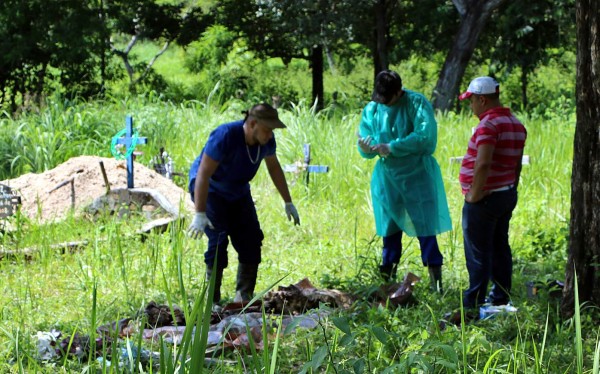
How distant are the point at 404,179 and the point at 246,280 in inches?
47.6

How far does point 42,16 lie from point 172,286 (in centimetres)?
1376

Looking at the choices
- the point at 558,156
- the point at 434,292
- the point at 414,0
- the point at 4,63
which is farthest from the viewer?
the point at 414,0

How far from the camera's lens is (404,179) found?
607 centimetres

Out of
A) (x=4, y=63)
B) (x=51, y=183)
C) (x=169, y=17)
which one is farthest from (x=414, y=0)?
(x=51, y=183)

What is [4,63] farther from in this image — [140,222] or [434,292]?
[434,292]

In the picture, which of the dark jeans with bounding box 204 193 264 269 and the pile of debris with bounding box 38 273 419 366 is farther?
the dark jeans with bounding box 204 193 264 269

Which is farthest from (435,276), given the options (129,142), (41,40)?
(41,40)

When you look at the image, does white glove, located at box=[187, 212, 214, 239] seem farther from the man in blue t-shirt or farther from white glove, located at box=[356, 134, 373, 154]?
white glove, located at box=[356, 134, 373, 154]

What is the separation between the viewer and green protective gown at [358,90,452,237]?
599 cm

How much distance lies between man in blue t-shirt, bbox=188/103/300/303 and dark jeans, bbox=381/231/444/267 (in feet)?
2.42

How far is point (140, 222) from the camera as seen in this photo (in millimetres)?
8312

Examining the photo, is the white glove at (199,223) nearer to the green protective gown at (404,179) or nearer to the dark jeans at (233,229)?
the dark jeans at (233,229)

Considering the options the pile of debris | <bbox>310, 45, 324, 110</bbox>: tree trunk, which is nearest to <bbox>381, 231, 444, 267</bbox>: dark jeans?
the pile of debris

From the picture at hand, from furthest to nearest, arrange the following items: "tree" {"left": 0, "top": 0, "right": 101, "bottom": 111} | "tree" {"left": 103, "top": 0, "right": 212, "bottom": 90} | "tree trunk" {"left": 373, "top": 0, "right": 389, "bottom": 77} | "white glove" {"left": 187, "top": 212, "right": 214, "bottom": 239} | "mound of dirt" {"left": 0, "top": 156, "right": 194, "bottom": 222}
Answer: "tree" {"left": 103, "top": 0, "right": 212, "bottom": 90} → "tree trunk" {"left": 373, "top": 0, "right": 389, "bottom": 77} → "tree" {"left": 0, "top": 0, "right": 101, "bottom": 111} → "mound of dirt" {"left": 0, "top": 156, "right": 194, "bottom": 222} → "white glove" {"left": 187, "top": 212, "right": 214, "bottom": 239}
